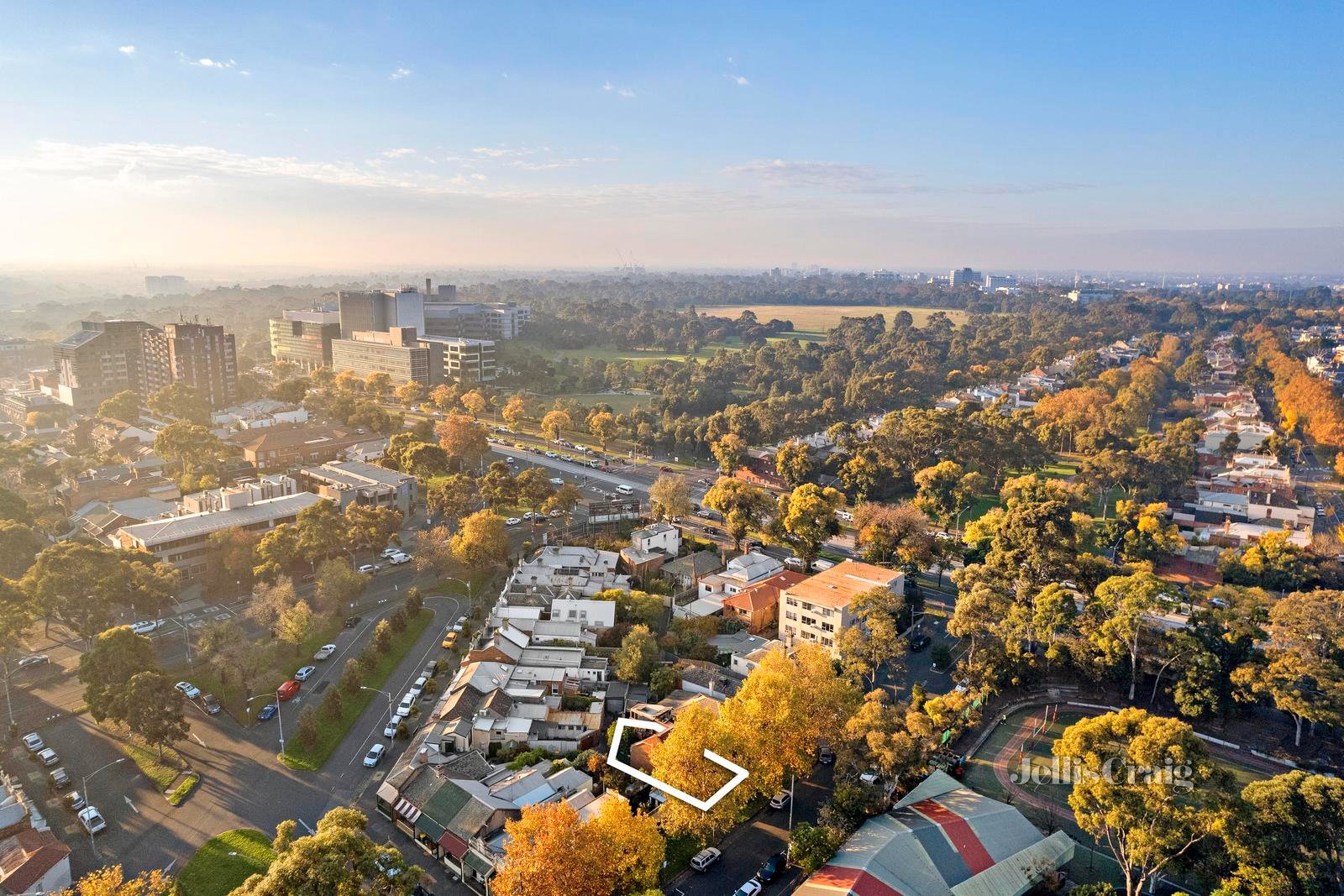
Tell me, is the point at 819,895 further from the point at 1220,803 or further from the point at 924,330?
the point at 924,330

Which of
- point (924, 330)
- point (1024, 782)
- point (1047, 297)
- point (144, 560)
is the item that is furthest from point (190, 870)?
point (1047, 297)

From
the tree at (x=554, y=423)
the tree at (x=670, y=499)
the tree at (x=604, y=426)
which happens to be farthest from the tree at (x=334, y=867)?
the tree at (x=554, y=423)

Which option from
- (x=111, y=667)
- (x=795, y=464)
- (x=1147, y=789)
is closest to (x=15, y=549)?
(x=111, y=667)

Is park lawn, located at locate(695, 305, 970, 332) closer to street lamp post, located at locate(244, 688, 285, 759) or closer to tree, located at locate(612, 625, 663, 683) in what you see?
tree, located at locate(612, 625, 663, 683)

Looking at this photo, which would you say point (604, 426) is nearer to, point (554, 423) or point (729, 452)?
point (554, 423)

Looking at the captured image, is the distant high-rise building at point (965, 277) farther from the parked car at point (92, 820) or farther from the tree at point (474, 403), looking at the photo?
the parked car at point (92, 820)

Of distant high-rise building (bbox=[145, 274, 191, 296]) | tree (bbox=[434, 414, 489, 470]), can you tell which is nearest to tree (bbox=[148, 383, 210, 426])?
tree (bbox=[434, 414, 489, 470])
